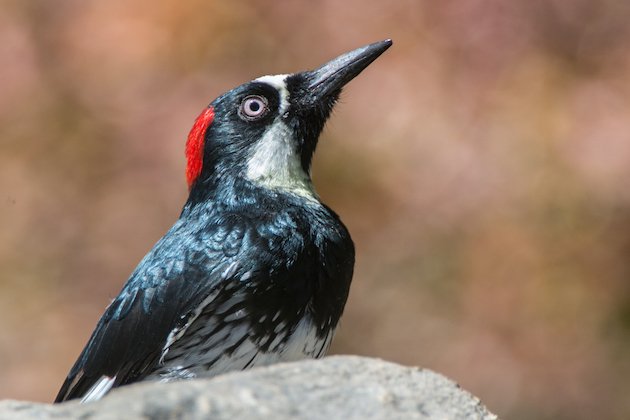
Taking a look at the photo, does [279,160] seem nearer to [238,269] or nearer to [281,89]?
[281,89]

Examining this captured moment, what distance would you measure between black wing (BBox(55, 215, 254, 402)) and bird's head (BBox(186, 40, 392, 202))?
0.43 m

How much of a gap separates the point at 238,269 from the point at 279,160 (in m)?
0.82

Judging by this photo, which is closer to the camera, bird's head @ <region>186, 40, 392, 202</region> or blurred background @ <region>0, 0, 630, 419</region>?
bird's head @ <region>186, 40, 392, 202</region>

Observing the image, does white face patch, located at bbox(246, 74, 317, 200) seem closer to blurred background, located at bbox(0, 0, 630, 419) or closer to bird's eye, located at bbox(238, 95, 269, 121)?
bird's eye, located at bbox(238, 95, 269, 121)

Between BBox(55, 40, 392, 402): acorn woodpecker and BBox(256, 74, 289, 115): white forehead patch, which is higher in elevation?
BBox(256, 74, 289, 115): white forehead patch

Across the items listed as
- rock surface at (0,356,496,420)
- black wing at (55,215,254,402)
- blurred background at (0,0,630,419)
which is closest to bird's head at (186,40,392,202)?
black wing at (55,215,254,402)

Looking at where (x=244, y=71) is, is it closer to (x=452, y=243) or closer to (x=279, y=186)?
(x=452, y=243)

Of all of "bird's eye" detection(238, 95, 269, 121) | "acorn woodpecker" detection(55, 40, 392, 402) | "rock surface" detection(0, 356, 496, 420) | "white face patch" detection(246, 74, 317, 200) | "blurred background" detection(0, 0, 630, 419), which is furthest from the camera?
"blurred background" detection(0, 0, 630, 419)

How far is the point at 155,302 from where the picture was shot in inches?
171

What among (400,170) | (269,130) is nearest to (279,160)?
(269,130)

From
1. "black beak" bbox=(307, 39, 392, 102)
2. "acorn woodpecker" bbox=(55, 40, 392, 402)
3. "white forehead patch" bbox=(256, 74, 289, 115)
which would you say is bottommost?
"acorn woodpecker" bbox=(55, 40, 392, 402)

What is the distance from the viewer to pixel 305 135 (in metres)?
5.05

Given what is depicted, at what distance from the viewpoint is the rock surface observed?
2.66m

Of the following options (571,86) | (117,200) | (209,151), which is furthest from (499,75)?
(209,151)
